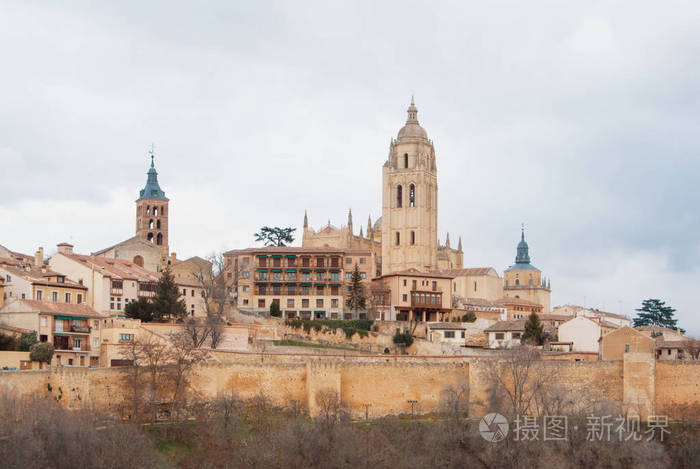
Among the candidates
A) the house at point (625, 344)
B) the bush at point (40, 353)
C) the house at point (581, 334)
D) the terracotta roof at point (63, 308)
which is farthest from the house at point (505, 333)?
the bush at point (40, 353)

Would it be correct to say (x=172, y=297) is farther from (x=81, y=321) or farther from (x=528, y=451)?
(x=528, y=451)

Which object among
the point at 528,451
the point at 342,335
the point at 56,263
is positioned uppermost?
the point at 56,263

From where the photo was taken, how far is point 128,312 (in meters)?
58.6

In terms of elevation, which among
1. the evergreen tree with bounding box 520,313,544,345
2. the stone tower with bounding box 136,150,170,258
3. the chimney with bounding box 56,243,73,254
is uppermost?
the stone tower with bounding box 136,150,170,258

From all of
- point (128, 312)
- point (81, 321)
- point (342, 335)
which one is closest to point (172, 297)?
point (128, 312)

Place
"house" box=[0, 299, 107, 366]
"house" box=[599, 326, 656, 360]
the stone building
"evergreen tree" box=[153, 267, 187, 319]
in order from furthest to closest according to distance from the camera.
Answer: the stone building → "evergreen tree" box=[153, 267, 187, 319] → "house" box=[599, 326, 656, 360] → "house" box=[0, 299, 107, 366]

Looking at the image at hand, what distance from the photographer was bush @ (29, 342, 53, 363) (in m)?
47.5

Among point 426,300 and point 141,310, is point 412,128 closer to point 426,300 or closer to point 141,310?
point 426,300

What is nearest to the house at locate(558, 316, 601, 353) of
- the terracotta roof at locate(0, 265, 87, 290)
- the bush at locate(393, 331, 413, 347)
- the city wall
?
the bush at locate(393, 331, 413, 347)

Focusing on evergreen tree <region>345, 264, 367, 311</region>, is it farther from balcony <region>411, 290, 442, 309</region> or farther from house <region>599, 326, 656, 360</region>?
house <region>599, 326, 656, 360</region>

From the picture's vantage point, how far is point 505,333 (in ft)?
222

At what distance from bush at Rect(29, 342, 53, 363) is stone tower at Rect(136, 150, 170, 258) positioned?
4887cm

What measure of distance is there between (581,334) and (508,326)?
15.8 feet

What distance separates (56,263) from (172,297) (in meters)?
7.44
